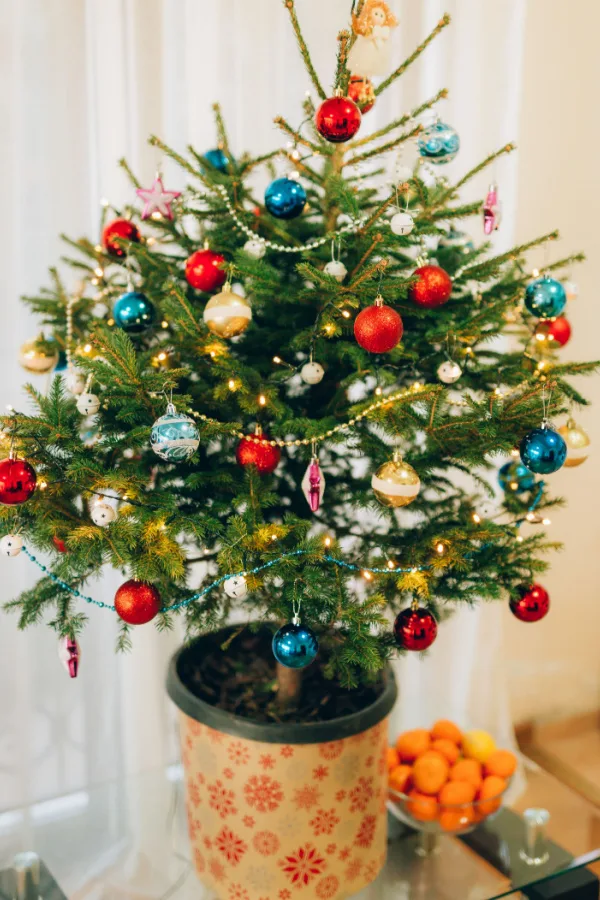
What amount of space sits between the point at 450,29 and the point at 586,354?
2.51 feet

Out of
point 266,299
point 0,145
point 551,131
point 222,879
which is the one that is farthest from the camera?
point 551,131

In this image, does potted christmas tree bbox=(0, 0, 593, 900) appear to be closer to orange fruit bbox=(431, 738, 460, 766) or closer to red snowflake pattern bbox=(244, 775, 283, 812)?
red snowflake pattern bbox=(244, 775, 283, 812)

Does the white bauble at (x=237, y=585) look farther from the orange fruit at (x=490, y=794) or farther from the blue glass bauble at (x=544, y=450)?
the orange fruit at (x=490, y=794)

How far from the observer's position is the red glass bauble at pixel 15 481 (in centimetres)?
→ 80

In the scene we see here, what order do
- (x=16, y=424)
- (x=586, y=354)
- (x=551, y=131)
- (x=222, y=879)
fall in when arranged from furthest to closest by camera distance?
(x=586, y=354)
(x=551, y=131)
(x=222, y=879)
(x=16, y=424)

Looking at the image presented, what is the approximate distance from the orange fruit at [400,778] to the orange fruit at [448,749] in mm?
66

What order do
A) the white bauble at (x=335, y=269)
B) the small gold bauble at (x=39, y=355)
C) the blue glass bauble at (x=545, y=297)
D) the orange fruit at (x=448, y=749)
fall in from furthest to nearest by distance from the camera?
the orange fruit at (x=448, y=749)
the small gold bauble at (x=39, y=355)
the blue glass bauble at (x=545, y=297)
the white bauble at (x=335, y=269)

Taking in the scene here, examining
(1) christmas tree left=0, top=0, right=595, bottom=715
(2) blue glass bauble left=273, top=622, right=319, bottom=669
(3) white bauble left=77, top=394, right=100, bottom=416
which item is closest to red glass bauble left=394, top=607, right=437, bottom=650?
(1) christmas tree left=0, top=0, right=595, bottom=715

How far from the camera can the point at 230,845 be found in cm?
106

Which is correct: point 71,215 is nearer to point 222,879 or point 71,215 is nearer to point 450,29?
point 450,29

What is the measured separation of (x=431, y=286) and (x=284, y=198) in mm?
198

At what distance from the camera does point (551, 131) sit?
5.72 feet

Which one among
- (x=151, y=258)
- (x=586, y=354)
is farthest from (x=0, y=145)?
(x=586, y=354)

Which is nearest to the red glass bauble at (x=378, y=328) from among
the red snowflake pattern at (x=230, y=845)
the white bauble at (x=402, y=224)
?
the white bauble at (x=402, y=224)
